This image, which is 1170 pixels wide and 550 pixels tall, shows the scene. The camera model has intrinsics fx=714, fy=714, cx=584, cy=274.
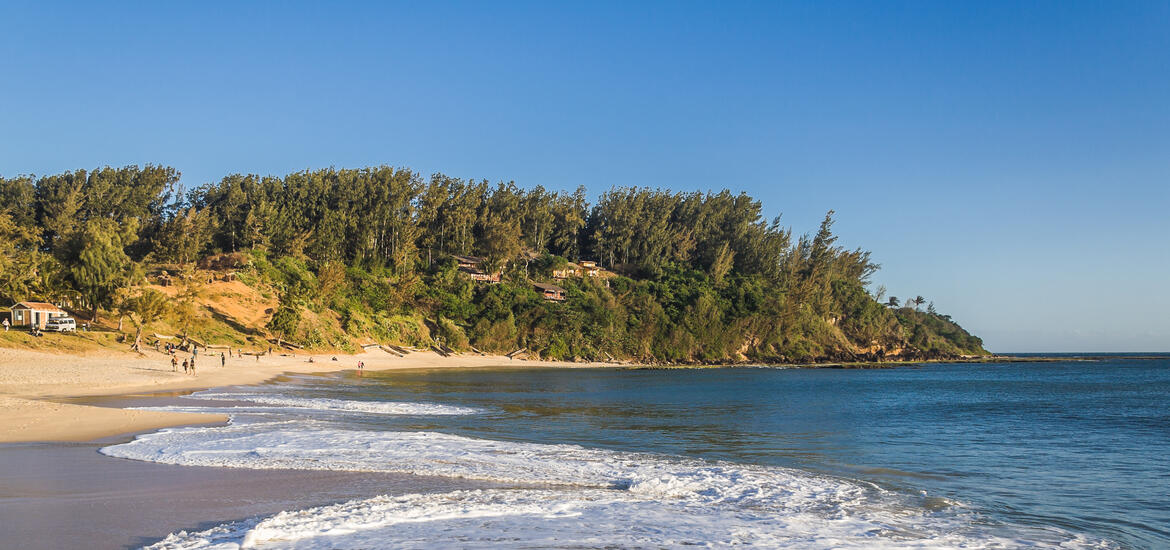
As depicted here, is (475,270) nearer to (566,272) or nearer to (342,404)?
(566,272)

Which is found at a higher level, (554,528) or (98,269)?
(98,269)

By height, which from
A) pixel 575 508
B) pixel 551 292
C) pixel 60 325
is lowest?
pixel 575 508

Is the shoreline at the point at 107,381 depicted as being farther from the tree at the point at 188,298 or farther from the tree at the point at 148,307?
the tree at the point at 188,298

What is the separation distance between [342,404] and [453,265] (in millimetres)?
64563

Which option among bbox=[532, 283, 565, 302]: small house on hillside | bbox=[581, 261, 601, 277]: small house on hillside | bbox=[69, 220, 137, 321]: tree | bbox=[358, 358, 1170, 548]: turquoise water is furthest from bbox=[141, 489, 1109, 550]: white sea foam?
bbox=[581, 261, 601, 277]: small house on hillside

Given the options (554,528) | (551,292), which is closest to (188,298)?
(551,292)

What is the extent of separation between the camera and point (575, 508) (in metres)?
10.6

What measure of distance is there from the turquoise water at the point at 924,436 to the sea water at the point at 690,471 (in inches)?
3.7

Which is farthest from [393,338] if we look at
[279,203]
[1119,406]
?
[1119,406]

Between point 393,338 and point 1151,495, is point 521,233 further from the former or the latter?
point 1151,495

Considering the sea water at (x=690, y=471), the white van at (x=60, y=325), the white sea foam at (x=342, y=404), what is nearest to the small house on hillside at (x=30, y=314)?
the white van at (x=60, y=325)

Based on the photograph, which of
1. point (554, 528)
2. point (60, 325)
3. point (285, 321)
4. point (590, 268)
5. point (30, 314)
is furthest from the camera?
point (590, 268)

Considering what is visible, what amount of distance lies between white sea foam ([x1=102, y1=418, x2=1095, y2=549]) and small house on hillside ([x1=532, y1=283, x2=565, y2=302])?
73.4 m

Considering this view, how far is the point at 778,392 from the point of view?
4488 cm
